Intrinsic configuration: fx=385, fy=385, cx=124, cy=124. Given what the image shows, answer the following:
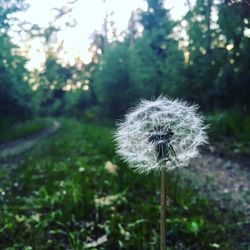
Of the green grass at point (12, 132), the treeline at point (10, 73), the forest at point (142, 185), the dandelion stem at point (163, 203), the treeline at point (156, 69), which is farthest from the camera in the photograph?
the green grass at point (12, 132)

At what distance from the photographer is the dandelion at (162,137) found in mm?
2010

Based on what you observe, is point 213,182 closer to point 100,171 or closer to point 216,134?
point 100,171

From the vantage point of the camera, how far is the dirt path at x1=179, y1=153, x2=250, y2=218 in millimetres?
5498

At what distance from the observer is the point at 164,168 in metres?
1.97

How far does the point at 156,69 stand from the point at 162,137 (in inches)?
747

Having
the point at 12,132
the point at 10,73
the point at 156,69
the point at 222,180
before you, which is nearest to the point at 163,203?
the point at 222,180

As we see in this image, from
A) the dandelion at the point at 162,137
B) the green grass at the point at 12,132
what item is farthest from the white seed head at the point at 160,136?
the green grass at the point at 12,132

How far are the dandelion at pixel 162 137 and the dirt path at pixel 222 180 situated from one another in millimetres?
2867

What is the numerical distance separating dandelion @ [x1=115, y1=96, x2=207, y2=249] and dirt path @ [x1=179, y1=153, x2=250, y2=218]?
9.41 feet

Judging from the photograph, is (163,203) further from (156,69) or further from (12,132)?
(156,69)

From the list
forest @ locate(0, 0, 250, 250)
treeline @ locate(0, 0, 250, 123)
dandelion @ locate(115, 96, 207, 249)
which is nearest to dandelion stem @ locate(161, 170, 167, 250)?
dandelion @ locate(115, 96, 207, 249)

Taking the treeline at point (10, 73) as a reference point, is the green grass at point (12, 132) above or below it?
below

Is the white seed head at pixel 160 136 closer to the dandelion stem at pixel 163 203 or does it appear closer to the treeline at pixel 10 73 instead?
the dandelion stem at pixel 163 203

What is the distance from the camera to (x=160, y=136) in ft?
6.59
